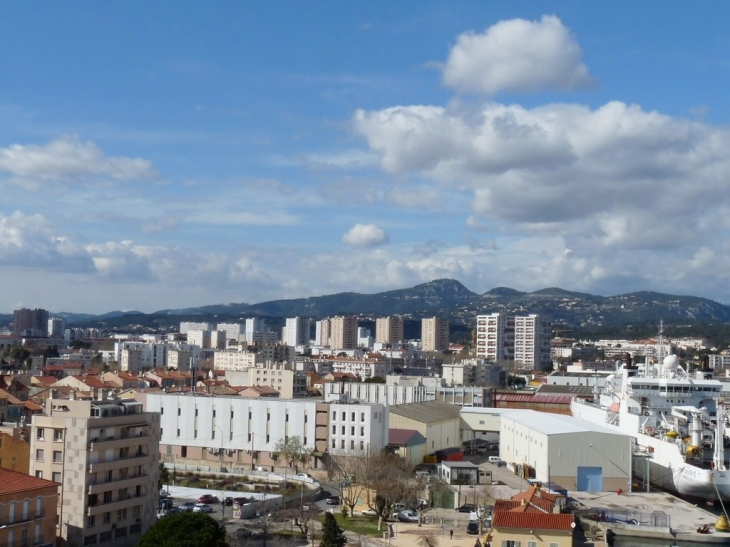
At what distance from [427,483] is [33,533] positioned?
1615 centimetres

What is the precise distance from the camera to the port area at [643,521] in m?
27.9

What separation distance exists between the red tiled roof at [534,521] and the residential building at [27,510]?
11.5 meters

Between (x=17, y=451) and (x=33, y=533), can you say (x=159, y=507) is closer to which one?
(x=17, y=451)

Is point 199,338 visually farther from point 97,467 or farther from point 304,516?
point 97,467

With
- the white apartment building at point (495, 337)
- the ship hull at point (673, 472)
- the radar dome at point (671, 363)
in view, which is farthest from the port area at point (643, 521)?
the white apartment building at point (495, 337)

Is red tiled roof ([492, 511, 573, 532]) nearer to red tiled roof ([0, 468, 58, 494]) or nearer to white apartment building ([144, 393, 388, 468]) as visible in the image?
red tiled roof ([0, 468, 58, 494])

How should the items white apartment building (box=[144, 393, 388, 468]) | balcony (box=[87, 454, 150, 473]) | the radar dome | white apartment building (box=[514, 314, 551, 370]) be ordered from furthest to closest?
white apartment building (box=[514, 314, 551, 370]) → the radar dome → white apartment building (box=[144, 393, 388, 468]) → balcony (box=[87, 454, 150, 473])

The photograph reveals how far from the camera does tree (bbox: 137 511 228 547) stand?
1959cm

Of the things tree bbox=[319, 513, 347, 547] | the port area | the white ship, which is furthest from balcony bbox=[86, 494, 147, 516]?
the white ship

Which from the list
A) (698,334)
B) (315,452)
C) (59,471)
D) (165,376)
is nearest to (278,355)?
(165,376)

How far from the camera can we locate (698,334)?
187875 mm

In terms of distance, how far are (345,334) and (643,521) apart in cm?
15925

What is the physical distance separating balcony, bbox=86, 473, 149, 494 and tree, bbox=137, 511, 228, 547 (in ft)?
12.5

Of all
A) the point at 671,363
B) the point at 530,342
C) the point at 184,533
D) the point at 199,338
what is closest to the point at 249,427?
the point at 184,533
